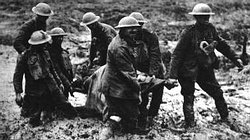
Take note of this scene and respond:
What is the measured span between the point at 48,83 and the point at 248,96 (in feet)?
14.2

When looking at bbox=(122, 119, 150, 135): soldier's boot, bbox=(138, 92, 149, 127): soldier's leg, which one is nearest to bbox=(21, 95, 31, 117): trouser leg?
bbox=(122, 119, 150, 135): soldier's boot

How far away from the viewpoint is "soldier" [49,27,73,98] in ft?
20.5

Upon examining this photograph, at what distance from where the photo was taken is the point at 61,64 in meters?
6.41

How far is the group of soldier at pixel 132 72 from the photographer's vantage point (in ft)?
16.8

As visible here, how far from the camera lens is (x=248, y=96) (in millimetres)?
7402

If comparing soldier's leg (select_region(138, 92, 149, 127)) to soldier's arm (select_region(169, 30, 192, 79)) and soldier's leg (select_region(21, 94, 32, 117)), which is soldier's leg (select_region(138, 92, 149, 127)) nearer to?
soldier's arm (select_region(169, 30, 192, 79))

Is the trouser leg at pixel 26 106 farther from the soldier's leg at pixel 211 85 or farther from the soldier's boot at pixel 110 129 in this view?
the soldier's leg at pixel 211 85

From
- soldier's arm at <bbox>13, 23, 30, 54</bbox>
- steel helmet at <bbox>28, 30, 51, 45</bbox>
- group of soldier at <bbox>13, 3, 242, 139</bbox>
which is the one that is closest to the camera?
group of soldier at <bbox>13, 3, 242, 139</bbox>

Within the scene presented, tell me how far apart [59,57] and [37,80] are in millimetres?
916

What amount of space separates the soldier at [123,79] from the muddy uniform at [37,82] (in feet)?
3.22

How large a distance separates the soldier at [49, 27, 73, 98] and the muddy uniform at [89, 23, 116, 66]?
566 mm

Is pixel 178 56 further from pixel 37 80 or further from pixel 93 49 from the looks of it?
pixel 37 80

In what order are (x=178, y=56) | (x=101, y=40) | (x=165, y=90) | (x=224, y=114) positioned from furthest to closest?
(x=165, y=90) → (x=101, y=40) → (x=224, y=114) → (x=178, y=56)

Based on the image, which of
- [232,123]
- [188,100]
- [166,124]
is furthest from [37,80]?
[232,123]
